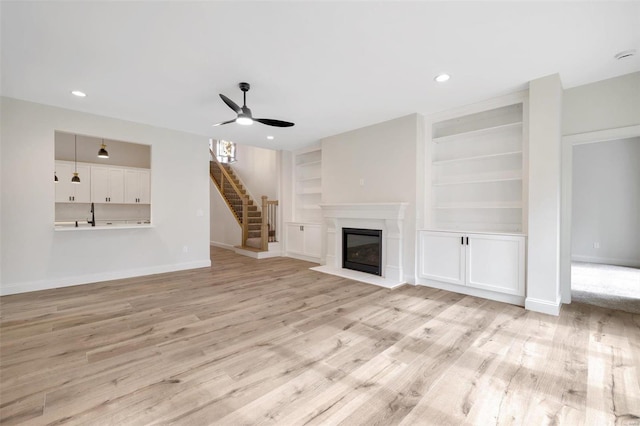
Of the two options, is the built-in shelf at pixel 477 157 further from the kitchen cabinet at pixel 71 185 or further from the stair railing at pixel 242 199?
the kitchen cabinet at pixel 71 185

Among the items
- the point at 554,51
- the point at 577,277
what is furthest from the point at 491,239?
the point at 577,277

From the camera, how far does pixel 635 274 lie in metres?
4.93

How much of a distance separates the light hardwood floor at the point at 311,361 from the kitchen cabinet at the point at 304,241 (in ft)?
8.65

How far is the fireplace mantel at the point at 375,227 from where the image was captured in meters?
4.46

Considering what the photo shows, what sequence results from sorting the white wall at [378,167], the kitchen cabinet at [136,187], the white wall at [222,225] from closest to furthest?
the white wall at [378,167], the kitchen cabinet at [136,187], the white wall at [222,225]

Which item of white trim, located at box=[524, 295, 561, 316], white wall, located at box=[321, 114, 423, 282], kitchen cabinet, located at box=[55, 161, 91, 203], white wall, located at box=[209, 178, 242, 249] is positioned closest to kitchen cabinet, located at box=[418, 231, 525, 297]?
white trim, located at box=[524, 295, 561, 316]

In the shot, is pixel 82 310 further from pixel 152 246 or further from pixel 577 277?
pixel 577 277

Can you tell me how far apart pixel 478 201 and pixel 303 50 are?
331 centimetres

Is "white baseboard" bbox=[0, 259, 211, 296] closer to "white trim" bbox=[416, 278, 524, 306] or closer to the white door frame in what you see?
"white trim" bbox=[416, 278, 524, 306]

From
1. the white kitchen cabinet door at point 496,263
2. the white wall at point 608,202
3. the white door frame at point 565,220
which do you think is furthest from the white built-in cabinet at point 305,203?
the white wall at point 608,202

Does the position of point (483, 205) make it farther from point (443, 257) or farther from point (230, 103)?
point (230, 103)

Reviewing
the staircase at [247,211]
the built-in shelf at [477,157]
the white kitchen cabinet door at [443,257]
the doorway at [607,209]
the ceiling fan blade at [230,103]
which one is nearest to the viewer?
the ceiling fan blade at [230,103]

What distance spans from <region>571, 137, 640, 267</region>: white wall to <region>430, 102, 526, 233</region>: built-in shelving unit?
3.93 m

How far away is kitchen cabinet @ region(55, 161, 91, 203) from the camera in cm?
580
